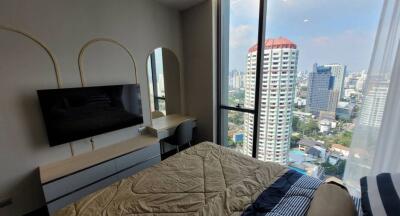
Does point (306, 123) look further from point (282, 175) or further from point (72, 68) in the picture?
point (72, 68)

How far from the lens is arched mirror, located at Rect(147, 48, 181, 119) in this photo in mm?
2816

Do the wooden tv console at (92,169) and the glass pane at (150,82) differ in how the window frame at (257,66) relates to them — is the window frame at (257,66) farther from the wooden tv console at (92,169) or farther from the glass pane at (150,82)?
the wooden tv console at (92,169)

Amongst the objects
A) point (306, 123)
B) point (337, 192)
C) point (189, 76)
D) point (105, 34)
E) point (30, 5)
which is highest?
point (30, 5)

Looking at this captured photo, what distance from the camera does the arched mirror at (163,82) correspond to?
9.24 ft

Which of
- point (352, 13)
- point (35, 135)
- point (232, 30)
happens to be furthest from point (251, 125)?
point (35, 135)

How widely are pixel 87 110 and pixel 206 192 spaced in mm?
1702

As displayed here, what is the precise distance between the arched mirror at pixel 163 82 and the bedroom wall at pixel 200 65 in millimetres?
186

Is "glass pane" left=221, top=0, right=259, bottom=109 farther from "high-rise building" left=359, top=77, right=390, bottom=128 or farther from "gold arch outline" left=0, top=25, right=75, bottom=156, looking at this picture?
"gold arch outline" left=0, top=25, right=75, bottom=156

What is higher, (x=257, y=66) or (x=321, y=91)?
(x=257, y=66)

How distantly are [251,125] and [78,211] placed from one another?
2220 mm

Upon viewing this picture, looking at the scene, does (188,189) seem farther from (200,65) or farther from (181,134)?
(200,65)

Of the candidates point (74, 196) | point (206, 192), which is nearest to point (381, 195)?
point (206, 192)

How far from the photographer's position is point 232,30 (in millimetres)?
2674

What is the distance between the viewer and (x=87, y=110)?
2.09m
